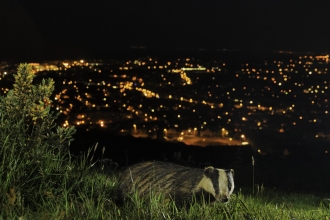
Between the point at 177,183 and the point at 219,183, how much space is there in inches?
19.5

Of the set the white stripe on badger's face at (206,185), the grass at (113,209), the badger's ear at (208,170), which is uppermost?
the badger's ear at (208,170)

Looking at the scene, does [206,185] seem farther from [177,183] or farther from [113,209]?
[113,209]

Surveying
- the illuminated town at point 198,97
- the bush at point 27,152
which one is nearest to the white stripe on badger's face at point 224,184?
the bush at point 27,152

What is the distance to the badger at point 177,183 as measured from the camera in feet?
14.3

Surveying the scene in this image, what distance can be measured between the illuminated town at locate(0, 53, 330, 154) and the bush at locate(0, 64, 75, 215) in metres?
28.8

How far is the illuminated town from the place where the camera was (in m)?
46.9

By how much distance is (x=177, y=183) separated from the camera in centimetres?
464

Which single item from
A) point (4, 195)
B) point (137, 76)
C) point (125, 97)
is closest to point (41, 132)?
point (4, 195)

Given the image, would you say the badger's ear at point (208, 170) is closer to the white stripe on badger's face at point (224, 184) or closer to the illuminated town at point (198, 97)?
the white stripe on badger's face at point (224, 184)

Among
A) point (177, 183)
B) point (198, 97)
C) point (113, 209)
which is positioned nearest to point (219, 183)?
point (177, 183)

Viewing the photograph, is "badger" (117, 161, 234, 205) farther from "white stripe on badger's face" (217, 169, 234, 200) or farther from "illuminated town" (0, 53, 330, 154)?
"illuminated town" (0, 53, 330, 154)

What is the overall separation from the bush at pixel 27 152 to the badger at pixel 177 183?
66 cm

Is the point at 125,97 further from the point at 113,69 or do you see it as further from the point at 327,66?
the point at 327,66

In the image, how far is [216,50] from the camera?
10681 cm
